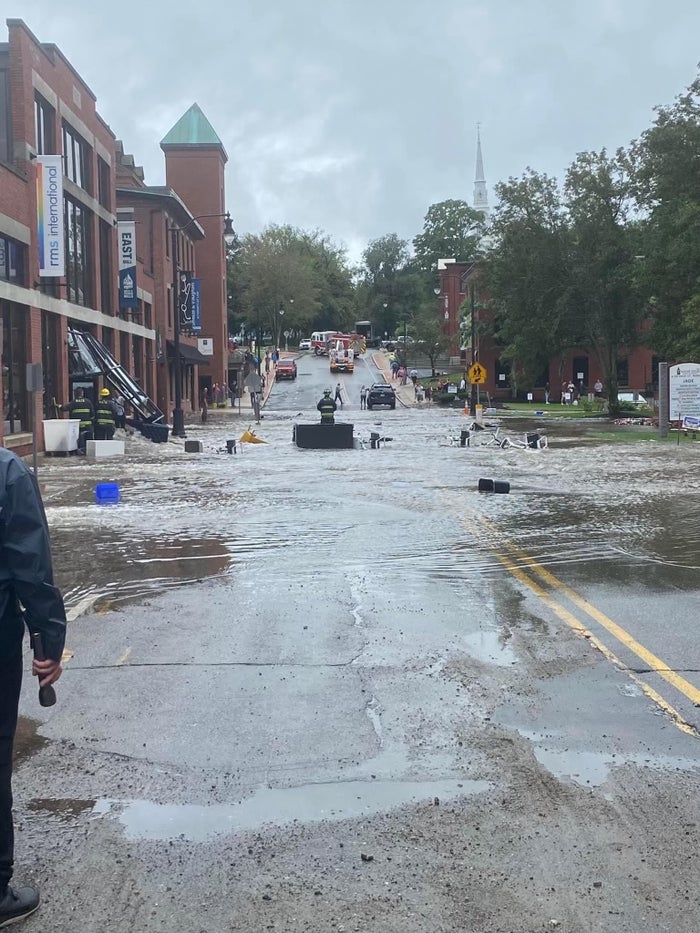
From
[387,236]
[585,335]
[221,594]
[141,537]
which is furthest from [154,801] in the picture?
[387,236]

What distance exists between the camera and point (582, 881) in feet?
13.0

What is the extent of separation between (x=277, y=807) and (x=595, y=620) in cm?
437

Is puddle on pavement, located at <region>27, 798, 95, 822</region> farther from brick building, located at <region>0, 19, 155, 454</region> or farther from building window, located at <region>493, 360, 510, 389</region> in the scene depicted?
building window, located at <region>493, 360, 510, 389</region>

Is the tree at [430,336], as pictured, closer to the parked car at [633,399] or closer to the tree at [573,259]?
the parked car at [633,399]

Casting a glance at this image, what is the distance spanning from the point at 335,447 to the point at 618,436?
38.7ft

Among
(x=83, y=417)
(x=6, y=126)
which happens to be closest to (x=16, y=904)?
(x=83, y=417)

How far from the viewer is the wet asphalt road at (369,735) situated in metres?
3.92

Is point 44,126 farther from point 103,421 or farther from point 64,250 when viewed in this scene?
point 103,421

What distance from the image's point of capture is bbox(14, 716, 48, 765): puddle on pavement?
17.7ft

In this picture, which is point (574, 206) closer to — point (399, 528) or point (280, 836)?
point (399, 528)

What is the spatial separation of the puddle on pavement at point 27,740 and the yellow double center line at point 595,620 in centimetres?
352

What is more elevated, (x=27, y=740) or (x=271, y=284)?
(x=271, y=284)

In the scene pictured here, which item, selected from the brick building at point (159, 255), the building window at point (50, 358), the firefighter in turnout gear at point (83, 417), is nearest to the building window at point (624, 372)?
the brick building at point (159, 255)

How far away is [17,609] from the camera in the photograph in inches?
153
